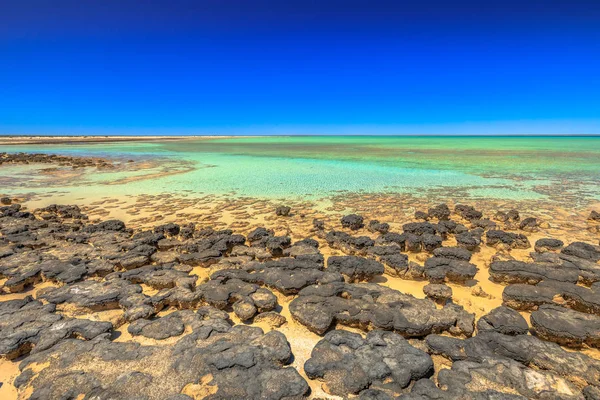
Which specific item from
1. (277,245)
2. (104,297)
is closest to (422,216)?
(277,245)

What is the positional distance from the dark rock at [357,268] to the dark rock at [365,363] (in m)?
1.61

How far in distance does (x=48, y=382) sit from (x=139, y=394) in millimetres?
937

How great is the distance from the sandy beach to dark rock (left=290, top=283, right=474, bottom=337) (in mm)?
18

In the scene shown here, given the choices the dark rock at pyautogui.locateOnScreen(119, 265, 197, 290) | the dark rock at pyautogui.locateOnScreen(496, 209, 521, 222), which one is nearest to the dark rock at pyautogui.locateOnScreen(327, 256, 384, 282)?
the dark rock at pyautogui.locateOnScreen(119, 265, 197, 290)

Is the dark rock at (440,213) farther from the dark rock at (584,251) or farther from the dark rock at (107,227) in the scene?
the dark rock at (107,227)

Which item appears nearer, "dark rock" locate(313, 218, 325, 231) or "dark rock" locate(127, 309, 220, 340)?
"dark rock" locate(127, 309, 220, 340)

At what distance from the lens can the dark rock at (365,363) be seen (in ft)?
8.98

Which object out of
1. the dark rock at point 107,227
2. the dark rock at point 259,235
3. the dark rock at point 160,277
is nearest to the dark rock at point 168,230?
the dark rock at point 107,227

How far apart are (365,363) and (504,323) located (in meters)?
1.90

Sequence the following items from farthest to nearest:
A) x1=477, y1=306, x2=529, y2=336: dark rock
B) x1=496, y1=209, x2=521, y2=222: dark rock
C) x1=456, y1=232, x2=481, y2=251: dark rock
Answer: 1. x1=496, y1=209, x2=521, y2=222: dark rock
2. x1=456, y1=232, x2=481, y2=251: dark rock
3. x1=477, y1=306, x2=529, y2=336: dark rock

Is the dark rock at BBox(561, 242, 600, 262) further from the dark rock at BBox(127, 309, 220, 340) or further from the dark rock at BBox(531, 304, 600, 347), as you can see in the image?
the dark rock at BBox(127, 309, 220, 340)

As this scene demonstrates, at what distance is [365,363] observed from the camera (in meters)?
2.92

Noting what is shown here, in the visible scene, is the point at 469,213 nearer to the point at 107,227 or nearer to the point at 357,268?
the point at 357,268

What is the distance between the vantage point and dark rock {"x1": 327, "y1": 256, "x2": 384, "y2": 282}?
16.1 ft
